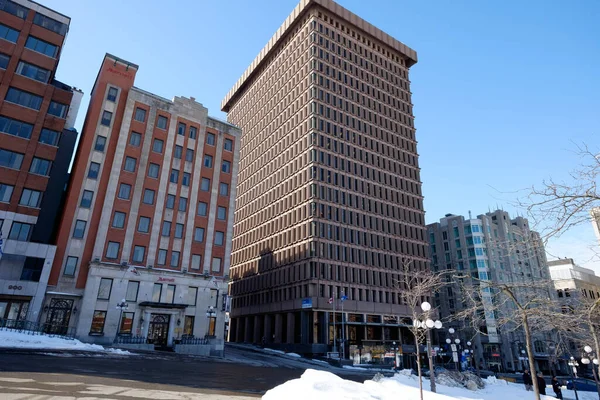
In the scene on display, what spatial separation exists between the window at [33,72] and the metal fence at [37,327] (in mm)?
27456

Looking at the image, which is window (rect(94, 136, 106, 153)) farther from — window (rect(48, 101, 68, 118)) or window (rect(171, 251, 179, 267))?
window (rect(171, 251, 179, 267))

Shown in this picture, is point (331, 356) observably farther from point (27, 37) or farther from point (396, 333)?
point (27, 37)

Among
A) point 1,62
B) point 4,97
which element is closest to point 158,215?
point 4,97

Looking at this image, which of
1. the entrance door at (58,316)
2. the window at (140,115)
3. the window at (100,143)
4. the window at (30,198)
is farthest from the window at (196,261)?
the window at (140,115)

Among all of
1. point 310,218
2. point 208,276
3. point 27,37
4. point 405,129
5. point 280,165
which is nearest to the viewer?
point 27,37

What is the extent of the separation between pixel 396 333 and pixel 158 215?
161ft

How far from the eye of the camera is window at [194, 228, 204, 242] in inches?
1954

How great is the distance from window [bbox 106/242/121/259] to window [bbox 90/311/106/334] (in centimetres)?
624

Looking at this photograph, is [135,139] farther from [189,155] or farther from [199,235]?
[199,235]

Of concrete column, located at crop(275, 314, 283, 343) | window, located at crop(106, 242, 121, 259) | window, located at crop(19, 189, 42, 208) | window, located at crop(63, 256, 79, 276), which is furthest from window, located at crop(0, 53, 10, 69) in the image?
concrete column, located at crop(275, 314, 283, 343)

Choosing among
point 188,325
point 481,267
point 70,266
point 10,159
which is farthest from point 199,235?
point 481,267

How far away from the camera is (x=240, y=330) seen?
3361 inches

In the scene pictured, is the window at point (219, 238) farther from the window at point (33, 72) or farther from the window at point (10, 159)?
the window at point (33, 72)

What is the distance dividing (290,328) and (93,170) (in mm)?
42067
